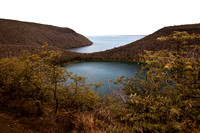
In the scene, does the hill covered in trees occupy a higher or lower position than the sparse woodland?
higher

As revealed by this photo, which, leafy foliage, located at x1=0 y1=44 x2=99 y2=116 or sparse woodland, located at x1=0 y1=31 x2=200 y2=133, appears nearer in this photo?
sparse woodland, located at x1=0 y1=31 x2=200 y2=133

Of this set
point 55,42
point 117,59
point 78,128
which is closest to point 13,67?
point 78,128

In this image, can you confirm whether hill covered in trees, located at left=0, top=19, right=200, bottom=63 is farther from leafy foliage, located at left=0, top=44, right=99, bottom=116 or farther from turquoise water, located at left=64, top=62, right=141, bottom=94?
leafy foliage, located at left=0, top=44, right=99, bottom=116

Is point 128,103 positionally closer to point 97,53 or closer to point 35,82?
point 35,82

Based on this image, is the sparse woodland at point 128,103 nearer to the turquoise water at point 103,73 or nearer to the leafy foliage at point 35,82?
the leafy foliage at point 35,82

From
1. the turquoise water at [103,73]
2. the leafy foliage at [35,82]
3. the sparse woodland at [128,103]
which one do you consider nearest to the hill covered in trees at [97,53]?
the turquoise water at [103,73]

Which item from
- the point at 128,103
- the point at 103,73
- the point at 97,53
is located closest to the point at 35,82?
the point at 128,103

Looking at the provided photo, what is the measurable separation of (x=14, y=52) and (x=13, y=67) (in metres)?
33.7

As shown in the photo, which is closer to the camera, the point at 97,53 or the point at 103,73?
the point at 103,73

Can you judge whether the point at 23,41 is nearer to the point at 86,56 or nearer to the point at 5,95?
the point at 86,56

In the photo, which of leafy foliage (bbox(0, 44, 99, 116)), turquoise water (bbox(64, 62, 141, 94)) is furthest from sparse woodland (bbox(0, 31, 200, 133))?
turquoise water (bbox(64, 62, 141, 94))

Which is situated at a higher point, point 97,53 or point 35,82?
point 97,53

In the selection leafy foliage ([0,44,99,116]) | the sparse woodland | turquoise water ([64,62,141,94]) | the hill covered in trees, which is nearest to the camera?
the sparse woodland

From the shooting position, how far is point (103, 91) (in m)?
15.6
